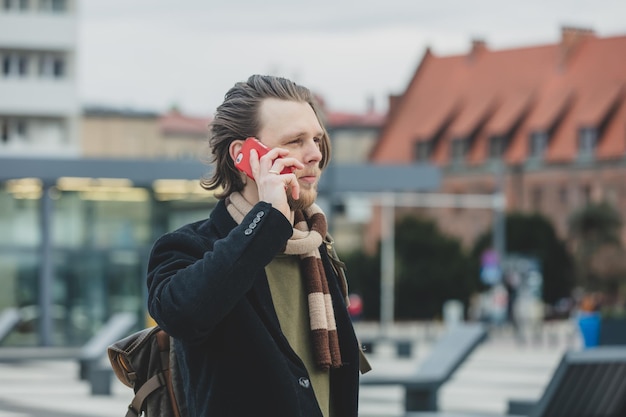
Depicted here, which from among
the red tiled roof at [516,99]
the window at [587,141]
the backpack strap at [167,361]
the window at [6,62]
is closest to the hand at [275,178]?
the backpack strap at [167,361]

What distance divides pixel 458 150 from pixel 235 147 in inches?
3697

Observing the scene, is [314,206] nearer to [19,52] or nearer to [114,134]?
[19,52]

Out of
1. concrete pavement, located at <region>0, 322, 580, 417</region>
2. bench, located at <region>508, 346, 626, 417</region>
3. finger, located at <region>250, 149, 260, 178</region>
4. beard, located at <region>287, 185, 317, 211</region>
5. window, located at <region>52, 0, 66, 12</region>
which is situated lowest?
concrete pavement, located at <region>0, 322, 580, 417</region>

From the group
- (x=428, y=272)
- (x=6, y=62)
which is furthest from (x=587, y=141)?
(x=6, y=62)

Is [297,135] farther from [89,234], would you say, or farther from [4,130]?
[4,130]

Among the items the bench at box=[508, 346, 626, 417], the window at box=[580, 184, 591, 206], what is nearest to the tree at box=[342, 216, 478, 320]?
the window at box=[580, 184, 591, 206]

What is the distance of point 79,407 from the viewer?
18.2 meters

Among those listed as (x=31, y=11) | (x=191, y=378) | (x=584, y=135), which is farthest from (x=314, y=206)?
(x=584, y=135)

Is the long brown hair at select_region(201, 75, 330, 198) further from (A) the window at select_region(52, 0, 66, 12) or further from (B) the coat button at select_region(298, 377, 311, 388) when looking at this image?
(A) the window at select_region(52, 0, 66, 12)

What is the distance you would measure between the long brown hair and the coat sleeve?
0.27 meters

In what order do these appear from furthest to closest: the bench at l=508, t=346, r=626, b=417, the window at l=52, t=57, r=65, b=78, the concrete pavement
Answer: the window at l=52, t=57, r=65, b=78 → the concrete pavement → the bench at l=508, t=346, r=626, b=417

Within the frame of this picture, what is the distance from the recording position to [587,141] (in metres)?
90.1

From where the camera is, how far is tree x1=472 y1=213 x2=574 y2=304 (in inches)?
3059

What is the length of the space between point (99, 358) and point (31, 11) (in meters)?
54.6
